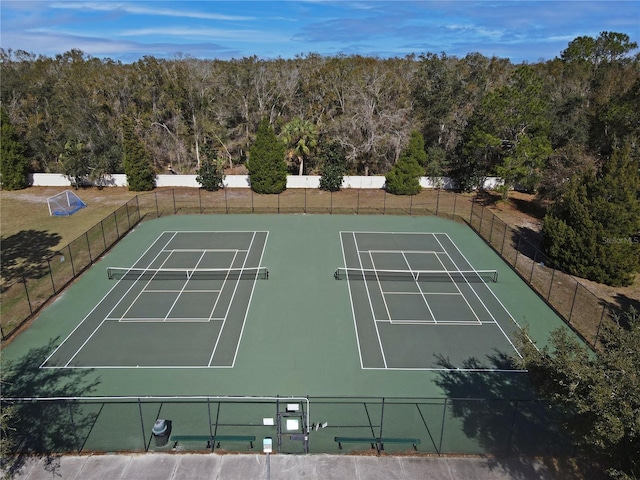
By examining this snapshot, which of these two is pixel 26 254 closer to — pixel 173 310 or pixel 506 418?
pixel 173 310

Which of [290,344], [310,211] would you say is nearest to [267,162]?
[310,211]

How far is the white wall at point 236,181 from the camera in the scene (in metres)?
39.1

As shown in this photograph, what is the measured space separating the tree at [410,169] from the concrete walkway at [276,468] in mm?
27221

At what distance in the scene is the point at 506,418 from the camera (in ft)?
43.6

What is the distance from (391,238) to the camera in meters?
28.2

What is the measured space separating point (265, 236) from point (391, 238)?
8.00m

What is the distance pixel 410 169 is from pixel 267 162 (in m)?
11.8

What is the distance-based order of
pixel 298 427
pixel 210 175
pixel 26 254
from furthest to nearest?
pixel 210 175
pixel 26 254
pixel 298 427

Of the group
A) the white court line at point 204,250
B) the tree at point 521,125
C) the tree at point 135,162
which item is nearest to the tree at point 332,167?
the tree at point 521,125

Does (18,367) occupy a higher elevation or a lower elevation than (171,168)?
lower

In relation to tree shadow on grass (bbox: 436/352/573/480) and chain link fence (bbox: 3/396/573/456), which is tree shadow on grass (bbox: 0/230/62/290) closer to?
chain link fence (bbox: 3/396/573/456)

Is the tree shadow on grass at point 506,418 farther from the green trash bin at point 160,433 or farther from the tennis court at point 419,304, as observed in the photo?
the green trash bin at point 160,433

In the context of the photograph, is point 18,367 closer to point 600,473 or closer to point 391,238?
point 600,473

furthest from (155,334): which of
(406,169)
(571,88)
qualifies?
(571,88)
